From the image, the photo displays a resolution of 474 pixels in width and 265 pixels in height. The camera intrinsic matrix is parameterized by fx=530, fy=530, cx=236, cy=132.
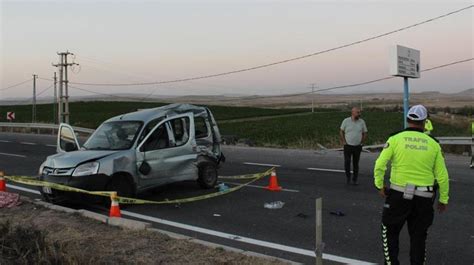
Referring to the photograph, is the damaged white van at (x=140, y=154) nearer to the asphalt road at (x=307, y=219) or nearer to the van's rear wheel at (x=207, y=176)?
the van's rear wheel at (x=207, y=176)

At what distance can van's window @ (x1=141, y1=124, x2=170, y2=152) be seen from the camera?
9867 millimetres

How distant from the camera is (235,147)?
2333cm

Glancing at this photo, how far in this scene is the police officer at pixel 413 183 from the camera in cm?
501

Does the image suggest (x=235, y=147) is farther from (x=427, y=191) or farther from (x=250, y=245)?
(x=427, y=191)

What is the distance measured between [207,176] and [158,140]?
5.27 ft

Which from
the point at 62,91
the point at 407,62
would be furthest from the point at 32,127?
the point at 407,62

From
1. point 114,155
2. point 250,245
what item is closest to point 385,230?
point 250,245

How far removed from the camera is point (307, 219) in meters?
8.38

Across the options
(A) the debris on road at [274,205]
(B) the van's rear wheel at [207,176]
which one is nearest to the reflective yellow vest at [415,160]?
(A) the debris on road at [274,205]

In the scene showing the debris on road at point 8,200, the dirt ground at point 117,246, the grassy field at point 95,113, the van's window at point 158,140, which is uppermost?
the grassy field at point 95,113

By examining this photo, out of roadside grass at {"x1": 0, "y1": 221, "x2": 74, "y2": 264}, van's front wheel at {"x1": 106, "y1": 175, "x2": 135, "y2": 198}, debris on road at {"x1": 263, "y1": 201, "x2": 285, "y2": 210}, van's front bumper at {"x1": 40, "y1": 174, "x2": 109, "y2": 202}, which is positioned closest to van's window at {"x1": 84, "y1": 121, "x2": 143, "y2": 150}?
van's front wheel at {"x1": 106, "y1": 175, "x2": 135, "y2": 198}

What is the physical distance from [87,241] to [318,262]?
114 inches

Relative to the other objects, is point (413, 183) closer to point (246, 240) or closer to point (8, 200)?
point (246, 240)

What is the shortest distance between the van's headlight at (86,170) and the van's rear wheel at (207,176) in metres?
2.63
